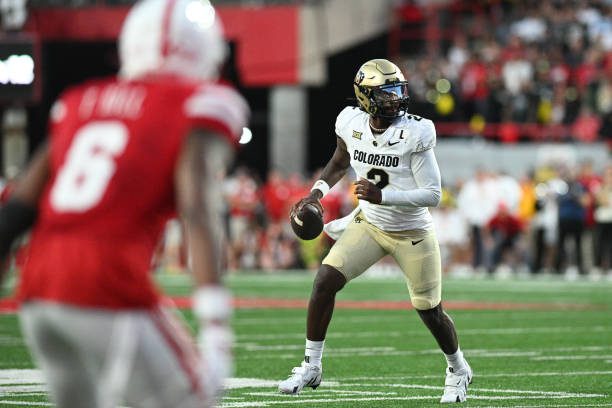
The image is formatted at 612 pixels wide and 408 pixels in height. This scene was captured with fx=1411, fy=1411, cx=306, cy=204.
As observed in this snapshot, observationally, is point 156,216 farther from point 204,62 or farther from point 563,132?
point 563,132

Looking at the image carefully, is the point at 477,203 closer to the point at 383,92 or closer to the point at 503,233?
the point at 503,233

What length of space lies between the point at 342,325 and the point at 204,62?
8.59m

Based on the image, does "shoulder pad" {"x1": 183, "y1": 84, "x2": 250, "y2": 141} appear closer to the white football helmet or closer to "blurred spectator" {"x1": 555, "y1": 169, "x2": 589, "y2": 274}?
the white football helmet

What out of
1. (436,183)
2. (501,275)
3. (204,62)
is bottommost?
(501,275)

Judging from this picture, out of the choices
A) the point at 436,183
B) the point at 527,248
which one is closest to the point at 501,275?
the point at 527,248

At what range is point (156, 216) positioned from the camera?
11.4ft

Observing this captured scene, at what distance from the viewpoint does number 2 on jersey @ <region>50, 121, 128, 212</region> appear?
11.0ft

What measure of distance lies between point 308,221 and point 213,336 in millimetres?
4322

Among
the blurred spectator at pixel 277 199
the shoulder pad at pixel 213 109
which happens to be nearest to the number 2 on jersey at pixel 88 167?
the shoulder pad at pixel 213 109

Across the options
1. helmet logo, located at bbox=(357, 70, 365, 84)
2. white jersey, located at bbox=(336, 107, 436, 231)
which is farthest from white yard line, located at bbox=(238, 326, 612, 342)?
helmet logo, located at bbox=(357, 70, 365, 84)

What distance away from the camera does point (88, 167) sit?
3377mm

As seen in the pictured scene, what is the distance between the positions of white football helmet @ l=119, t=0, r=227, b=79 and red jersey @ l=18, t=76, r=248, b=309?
0.29ft

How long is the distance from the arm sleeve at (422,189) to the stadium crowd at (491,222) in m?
13.2

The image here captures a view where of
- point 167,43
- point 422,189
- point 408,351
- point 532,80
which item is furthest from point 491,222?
point 167,43
